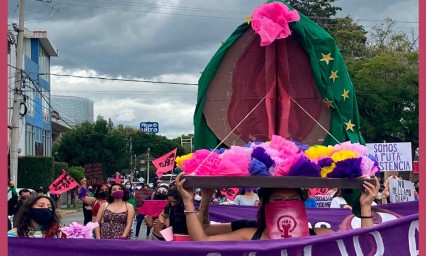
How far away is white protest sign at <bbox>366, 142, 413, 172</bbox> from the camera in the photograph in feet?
55.3

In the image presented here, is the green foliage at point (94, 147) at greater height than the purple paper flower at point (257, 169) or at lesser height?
greater

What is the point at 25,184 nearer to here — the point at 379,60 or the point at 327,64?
the point at 379,60

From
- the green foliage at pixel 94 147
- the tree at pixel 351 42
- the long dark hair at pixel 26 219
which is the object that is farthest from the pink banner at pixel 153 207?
the green foliage at pixel 94 147

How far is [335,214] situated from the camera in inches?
334

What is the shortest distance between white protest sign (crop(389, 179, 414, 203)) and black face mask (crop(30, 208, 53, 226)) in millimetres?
6963

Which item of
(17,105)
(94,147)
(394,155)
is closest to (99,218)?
(394,155)

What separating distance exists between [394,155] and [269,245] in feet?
44.3

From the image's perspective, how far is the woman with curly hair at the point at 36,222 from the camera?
591 centimetres

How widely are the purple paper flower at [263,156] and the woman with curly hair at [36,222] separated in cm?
202

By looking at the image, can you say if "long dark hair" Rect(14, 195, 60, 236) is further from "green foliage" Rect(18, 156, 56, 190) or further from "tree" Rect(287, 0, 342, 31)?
"tree" Rect(287, 0, 342, 31)

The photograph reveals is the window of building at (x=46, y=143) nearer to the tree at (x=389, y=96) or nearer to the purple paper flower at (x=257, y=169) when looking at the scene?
the tree at (x=389, y=96)

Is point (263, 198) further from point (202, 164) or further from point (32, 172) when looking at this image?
point (32, 172)

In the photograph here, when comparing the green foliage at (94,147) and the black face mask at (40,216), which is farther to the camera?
the green foliage at (94,147)

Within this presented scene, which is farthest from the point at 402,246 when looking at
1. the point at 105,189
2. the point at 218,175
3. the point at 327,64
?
the point at 105,189
